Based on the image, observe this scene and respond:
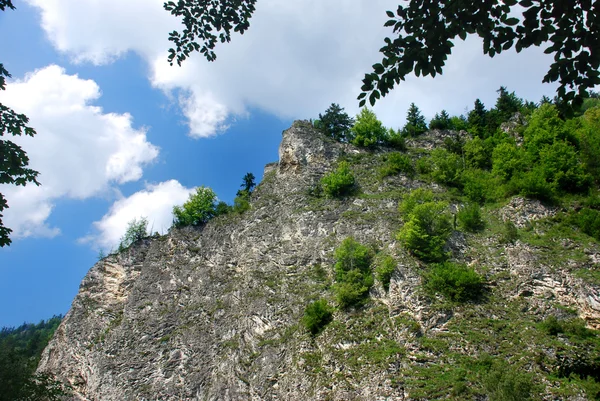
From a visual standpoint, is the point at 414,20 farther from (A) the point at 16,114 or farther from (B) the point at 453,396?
(B) the point at 453,396

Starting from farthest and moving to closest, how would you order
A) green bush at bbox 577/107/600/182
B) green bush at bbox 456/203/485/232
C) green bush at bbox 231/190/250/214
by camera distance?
1. green bush at bbox 231/190/250/214
2. green bush at bbox 577/107/600/182
3. green bush at bbox 456/203/485/232

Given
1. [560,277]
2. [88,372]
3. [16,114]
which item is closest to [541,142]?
[560,277]

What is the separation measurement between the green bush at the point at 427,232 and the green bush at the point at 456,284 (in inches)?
88.7

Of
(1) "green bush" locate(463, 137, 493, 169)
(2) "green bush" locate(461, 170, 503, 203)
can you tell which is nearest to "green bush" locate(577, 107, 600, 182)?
(2) "green bush" locate(461, 170, 503, 203)

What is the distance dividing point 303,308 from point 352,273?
4.87 meters

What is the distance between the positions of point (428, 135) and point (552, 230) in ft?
79.8

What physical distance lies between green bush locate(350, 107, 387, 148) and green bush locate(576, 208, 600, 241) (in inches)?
925

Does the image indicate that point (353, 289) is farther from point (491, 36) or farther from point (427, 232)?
point (491, 36)

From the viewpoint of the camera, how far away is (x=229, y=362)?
108 ft

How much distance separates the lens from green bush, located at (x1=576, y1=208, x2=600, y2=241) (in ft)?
91.1

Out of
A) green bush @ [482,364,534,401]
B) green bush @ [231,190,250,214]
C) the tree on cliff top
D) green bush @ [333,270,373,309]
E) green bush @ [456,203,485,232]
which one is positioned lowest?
green bush @ [482,364,534,401]

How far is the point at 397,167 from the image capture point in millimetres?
42531

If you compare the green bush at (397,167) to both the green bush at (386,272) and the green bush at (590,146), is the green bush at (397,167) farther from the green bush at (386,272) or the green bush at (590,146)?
the green bush at (590,146)

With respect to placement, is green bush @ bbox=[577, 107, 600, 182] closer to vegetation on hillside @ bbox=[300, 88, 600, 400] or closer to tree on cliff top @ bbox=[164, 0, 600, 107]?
vegetation on hillside @ bbox=[300, 88, 600, 400]
